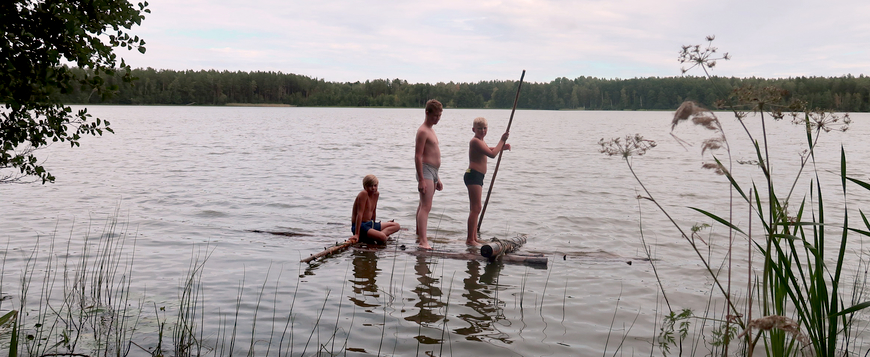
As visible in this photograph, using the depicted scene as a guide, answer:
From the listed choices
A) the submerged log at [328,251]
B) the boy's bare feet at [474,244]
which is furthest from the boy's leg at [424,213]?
the submerged log at [328,251]

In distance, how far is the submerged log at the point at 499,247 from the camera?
7.29m

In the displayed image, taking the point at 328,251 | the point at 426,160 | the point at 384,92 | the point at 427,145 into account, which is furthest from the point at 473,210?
the point at 384,92

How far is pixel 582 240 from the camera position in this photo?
31.9 feet

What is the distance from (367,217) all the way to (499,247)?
211cm

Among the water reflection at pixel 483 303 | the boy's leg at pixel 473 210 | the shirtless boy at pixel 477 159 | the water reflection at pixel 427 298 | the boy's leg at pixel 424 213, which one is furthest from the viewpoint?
the boy's leg at pixel 473 210

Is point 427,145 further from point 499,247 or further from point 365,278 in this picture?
point 365,278

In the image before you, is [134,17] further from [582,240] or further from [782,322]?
[582,240]

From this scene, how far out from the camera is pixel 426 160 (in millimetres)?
8094

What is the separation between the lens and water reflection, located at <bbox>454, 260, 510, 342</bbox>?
5.23 m

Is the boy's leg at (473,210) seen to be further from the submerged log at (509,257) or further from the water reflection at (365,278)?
the water reflection at (365,278)

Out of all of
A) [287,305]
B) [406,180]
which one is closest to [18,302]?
[287,305]

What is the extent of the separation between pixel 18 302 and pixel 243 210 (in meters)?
6.49

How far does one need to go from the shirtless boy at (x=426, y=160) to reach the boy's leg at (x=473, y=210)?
476 mm

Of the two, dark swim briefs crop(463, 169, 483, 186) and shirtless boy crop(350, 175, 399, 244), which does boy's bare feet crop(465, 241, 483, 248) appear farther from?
shirtless boy crop(350, 175, 399, 244)
